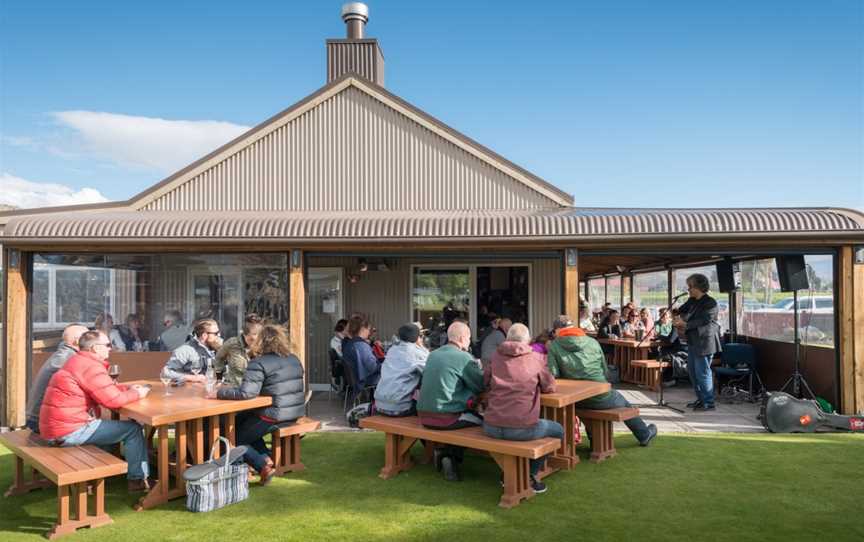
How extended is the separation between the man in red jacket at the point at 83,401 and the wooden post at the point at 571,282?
5006 millimetres

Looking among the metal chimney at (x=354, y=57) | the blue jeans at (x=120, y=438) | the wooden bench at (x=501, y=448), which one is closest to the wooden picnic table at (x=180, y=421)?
the blue jeans at (x=120, y=438)

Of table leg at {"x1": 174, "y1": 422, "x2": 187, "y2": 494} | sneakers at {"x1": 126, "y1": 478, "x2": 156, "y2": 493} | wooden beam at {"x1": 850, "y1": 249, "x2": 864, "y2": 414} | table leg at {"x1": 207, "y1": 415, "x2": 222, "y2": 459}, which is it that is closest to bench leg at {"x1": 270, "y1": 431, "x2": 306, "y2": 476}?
table leg at {"x1": 207, "y1": 415, "x2": 222, "y2": 459}

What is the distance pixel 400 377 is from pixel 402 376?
23mm

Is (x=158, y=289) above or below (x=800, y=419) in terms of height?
above

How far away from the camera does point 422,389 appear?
16.6 feet

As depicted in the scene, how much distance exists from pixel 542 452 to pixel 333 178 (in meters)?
7.93

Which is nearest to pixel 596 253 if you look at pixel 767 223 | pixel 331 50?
pixel 767 223

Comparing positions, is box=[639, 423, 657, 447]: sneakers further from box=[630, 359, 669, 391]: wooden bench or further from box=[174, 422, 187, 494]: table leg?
box=[174, 422, 187, 494]: table leg

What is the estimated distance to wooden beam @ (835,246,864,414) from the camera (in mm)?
7277

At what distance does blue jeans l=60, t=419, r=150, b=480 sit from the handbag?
23.3 inches

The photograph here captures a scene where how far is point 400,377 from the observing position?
5551mm

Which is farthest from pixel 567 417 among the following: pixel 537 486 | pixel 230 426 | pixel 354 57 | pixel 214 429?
pixel 354 57

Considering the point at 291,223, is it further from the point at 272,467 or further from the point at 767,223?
the point at 767,223

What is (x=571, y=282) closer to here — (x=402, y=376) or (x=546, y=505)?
(x=402, y=376)
